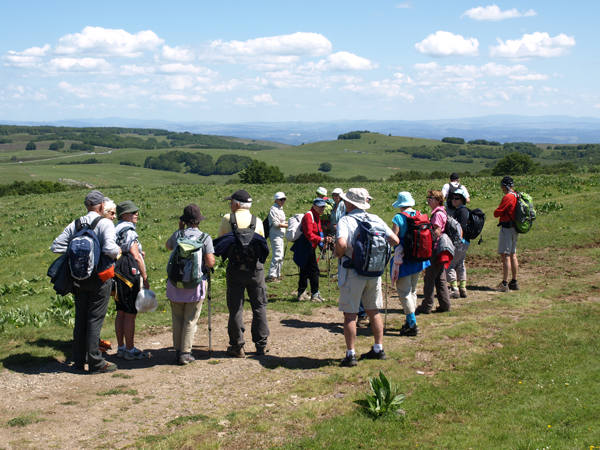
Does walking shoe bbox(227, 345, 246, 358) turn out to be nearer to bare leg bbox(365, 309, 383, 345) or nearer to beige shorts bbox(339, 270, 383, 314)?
beige shorts bbox(339, 270, 383, 314)

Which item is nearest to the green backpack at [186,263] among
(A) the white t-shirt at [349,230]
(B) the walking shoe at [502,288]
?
(A) the white t-shirt at [349,230]

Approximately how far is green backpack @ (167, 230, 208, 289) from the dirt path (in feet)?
4.38

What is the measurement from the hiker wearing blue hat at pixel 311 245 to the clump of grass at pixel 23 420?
568 centimetres

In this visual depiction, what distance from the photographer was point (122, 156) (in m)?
156

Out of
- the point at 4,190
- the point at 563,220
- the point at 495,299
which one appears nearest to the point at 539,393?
the point at 495,299

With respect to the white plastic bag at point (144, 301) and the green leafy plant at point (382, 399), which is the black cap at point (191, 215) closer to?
the white plastic bag at point (144, 301)

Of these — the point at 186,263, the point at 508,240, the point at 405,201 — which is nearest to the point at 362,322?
the point at 405,201

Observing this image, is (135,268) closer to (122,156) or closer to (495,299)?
(495,299)

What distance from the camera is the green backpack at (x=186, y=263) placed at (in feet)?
21.7

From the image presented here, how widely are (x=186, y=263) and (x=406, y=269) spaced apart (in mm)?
3610

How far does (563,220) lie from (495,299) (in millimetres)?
10940

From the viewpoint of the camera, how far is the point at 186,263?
6.68m

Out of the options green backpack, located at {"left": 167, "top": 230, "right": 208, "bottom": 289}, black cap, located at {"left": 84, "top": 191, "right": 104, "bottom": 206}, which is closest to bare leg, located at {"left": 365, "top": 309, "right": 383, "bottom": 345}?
green backpack, located at {"left": 167, "top": 230, "right": 208, "bottom": 289}

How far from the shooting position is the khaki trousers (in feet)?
23.1
